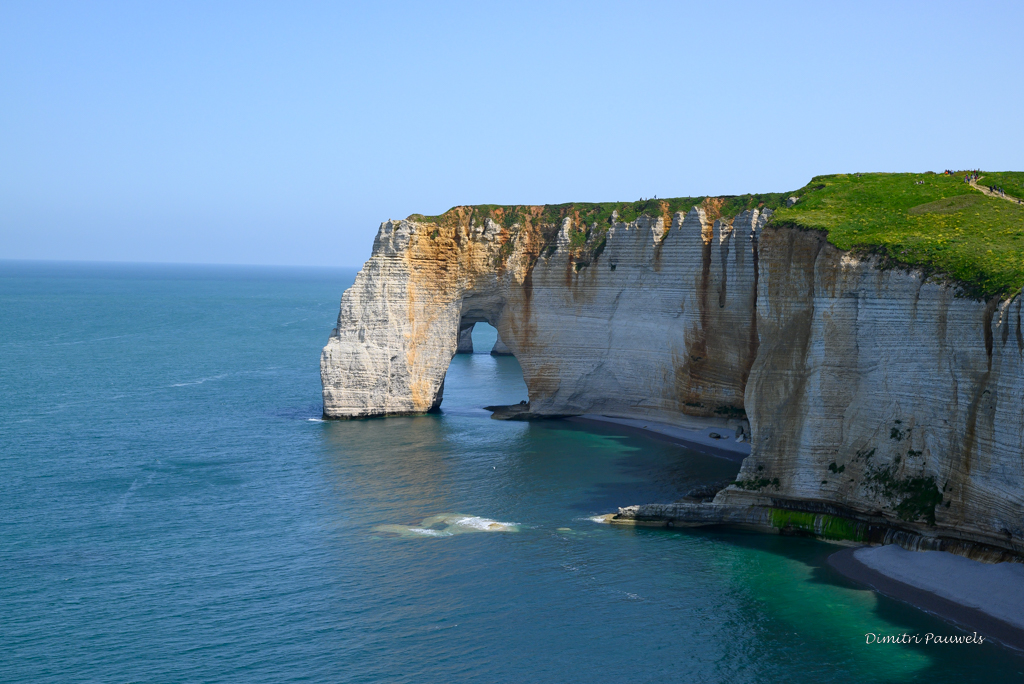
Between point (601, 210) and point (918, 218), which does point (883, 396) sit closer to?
point (918, 218)

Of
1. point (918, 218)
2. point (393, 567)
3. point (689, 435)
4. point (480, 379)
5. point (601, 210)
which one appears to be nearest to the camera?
point (393, 567)

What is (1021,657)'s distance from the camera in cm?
2852

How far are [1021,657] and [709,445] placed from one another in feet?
89.1

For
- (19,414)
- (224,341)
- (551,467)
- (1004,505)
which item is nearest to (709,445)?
(551,467)

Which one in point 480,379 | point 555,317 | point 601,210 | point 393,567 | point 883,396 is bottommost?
point 393,567

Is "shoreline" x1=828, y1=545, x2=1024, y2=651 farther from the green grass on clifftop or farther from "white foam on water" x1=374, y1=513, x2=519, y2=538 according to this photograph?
"white foam on water" x1=374, y1=513, x2=519, y2=538

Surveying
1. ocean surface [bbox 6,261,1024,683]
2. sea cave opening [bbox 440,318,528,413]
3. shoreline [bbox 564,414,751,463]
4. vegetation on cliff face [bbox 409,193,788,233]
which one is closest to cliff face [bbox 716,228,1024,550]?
ocean surface [bbox 6,261,1024,683]

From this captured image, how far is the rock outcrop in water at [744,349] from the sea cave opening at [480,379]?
7000mm

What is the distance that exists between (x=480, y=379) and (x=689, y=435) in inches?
1301

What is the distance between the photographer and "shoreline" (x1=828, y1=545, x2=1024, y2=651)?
30438 mm

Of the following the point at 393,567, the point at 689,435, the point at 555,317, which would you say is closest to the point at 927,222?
the point at 689,435

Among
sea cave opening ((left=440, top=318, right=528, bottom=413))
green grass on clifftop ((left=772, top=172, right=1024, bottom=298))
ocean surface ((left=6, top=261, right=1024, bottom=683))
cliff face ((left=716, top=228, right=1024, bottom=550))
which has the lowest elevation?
ocean surface ((left=6, top=261, right=1024, bottom=683))

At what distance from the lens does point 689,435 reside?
188 ft

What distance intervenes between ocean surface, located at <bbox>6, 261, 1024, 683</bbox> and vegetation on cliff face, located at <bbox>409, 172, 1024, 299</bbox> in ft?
42.7
